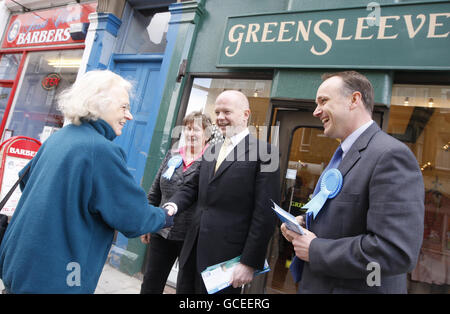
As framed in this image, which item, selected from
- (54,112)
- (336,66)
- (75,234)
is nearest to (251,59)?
(336,66)

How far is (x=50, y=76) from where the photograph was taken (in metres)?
6.18

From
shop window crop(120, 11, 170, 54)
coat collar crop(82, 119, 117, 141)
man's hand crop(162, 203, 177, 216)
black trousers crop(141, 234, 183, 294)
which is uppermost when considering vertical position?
shop window crop(120, 11, 170, 54)

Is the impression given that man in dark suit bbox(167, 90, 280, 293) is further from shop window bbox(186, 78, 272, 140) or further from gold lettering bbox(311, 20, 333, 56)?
gold lettering bbox(311, 20, 333, 56)

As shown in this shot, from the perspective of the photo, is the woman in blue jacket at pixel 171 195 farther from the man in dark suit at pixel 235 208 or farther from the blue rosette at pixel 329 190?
the blue rosette at pixel 329 190

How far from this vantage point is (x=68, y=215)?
4.14 feet

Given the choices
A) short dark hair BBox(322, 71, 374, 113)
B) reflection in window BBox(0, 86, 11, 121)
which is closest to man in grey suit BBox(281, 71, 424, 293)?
short dark hair BBox(322, 71, 374, 113)

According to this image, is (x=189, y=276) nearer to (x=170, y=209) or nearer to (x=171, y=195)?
(x=170, y=209)

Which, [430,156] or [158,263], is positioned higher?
[430,156]

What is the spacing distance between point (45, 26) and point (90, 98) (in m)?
6.73

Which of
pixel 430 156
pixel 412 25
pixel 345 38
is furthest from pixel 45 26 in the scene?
pixel 430 156

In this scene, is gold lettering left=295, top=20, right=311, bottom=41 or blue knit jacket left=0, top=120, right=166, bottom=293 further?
gold lettering left=295, top=20, right=311, bottom=41

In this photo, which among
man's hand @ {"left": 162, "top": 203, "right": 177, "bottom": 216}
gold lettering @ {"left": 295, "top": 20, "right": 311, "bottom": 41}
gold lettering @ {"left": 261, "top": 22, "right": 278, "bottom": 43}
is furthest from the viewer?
gold lettering @ {"left": 261, "top": 22, "right": 278, "bottom": 43}

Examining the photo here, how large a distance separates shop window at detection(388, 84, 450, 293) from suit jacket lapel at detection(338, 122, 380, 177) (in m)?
1.97

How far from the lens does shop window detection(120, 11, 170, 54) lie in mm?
5212
